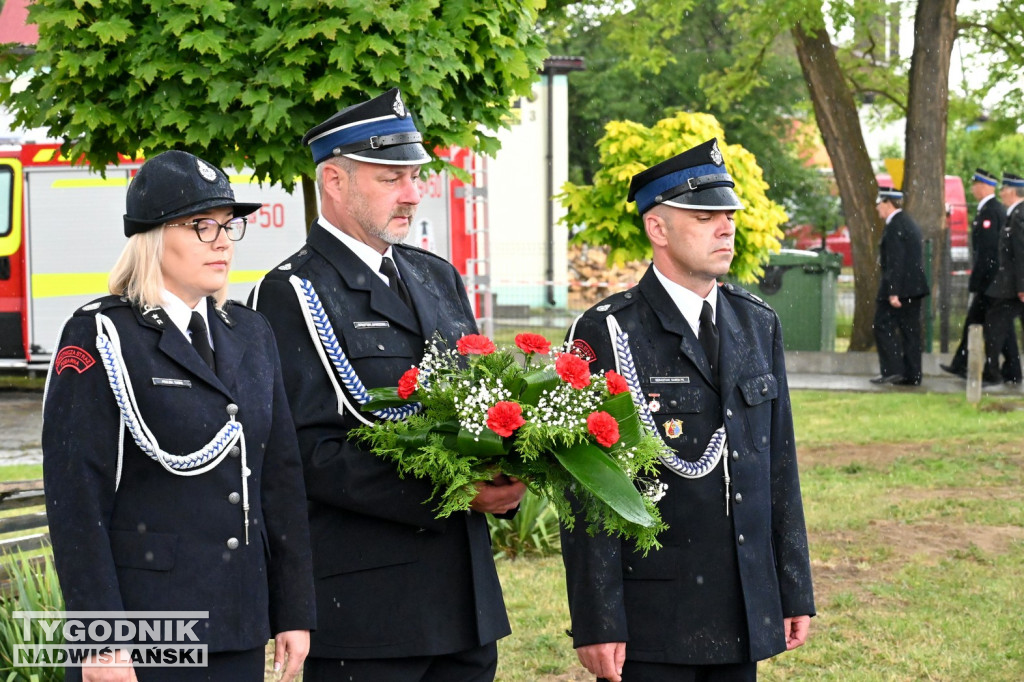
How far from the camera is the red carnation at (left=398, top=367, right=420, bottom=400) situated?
10.8 ft

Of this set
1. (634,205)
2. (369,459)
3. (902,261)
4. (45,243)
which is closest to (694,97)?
(902,261)

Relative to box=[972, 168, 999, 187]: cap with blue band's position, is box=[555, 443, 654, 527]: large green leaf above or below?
below

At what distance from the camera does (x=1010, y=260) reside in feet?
46.2

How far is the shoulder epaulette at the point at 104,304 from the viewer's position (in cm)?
308

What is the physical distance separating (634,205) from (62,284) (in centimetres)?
894

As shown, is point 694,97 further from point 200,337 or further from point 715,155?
point 200,337

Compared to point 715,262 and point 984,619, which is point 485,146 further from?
point 984,619

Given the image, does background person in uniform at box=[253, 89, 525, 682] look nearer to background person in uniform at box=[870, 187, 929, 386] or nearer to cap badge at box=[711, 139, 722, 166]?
cap badge at box=[711, 139, 722, 166]

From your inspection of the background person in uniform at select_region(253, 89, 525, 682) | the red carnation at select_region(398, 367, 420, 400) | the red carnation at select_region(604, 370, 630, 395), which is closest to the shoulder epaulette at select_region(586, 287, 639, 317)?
the background person in uniform at select_region(253, 89, 525, 682)

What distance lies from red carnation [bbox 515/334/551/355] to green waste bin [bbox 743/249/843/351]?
15.4m

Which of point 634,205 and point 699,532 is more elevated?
point 634,205

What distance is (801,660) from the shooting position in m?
6.15

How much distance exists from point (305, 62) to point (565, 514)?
257 cm

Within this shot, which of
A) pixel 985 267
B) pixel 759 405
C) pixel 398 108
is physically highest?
pixel 398 108
